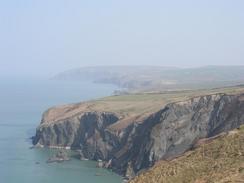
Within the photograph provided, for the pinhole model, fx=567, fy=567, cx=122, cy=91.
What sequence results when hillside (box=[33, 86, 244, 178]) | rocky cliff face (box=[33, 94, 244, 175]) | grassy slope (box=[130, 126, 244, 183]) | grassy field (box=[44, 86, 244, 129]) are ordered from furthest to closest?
grassy field (box=[44, 86, 244, 129])
hillside (box=[33, 86, 244, 178])
rocky cliff face (box=[33, 94, 244, 175])
grassy slope (box=[130, 126, 244, 183])

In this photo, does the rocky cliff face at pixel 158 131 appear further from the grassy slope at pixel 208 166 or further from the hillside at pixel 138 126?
the grassy slope at pixel 208 166

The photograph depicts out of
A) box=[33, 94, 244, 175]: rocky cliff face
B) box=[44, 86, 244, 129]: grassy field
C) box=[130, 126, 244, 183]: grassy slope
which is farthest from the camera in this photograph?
box=[44, 86, 244, 129]: grassy field

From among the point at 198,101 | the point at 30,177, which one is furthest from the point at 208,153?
the point at 198,101

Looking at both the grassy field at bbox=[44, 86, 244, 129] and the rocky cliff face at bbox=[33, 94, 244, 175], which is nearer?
the rocky cliff face at bbox=[33, 94, 244, 175]

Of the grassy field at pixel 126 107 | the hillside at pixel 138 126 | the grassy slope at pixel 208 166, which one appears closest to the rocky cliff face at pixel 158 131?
the hillside at pixel 138 126

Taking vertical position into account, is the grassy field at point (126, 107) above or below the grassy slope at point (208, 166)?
below

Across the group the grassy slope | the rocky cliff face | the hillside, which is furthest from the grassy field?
the grassy slope

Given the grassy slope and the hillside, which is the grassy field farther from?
the grassy slope

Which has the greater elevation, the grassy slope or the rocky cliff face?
the grassy slope
